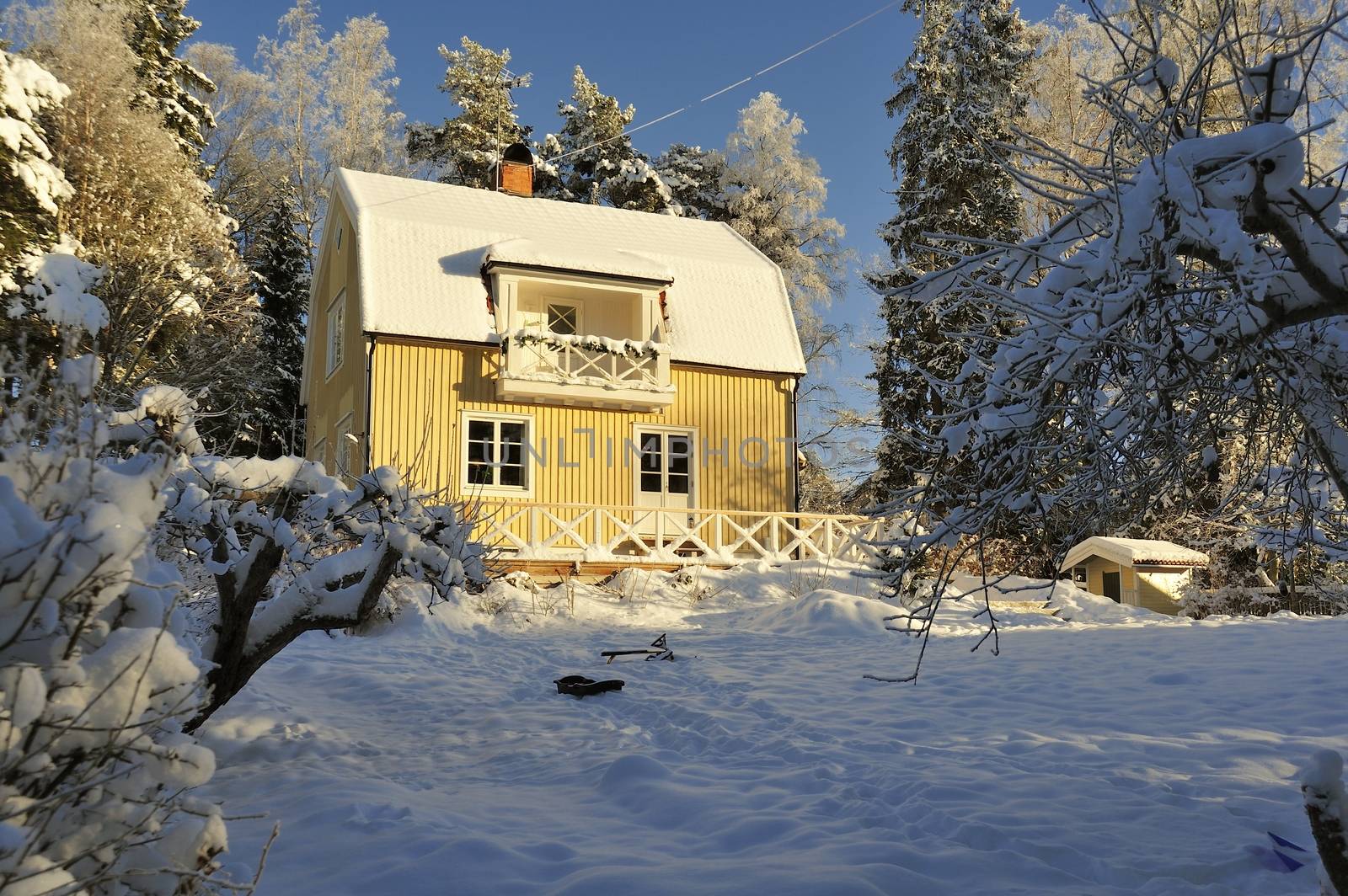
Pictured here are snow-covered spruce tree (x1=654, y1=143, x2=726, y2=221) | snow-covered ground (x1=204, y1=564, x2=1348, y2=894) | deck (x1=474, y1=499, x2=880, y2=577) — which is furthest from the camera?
snow-covered spruce tree (x1=654, y1=143, x2=726, y2=221)

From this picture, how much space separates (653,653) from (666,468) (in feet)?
28.7

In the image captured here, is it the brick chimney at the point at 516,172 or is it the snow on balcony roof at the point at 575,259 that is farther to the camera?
the brick chimney at the point at 516,172

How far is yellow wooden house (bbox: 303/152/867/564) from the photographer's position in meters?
16.8

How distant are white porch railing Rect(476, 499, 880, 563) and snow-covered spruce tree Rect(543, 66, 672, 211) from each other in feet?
42.7

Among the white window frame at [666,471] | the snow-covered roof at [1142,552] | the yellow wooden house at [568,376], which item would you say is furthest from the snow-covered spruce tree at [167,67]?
the snow-covered roof at [1142,552]

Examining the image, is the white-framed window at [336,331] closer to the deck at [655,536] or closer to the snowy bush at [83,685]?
the deck at [655,536]

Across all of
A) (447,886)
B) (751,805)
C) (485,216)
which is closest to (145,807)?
(447,886)

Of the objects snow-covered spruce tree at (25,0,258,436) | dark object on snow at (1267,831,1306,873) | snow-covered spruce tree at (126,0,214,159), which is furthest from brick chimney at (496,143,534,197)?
dark object on snow at (1267,831,1306,873)

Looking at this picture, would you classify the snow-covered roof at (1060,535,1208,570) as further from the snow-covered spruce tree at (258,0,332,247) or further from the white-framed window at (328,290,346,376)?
the snow-covered spruce tree at (258,0,332,247)

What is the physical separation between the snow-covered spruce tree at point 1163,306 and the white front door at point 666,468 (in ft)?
46.2

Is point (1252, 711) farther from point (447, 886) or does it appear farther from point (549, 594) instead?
point (549, 594)

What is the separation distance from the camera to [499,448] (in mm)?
17438

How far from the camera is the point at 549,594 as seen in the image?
14.1 meters

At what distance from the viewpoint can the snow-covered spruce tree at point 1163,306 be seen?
3.04 m
